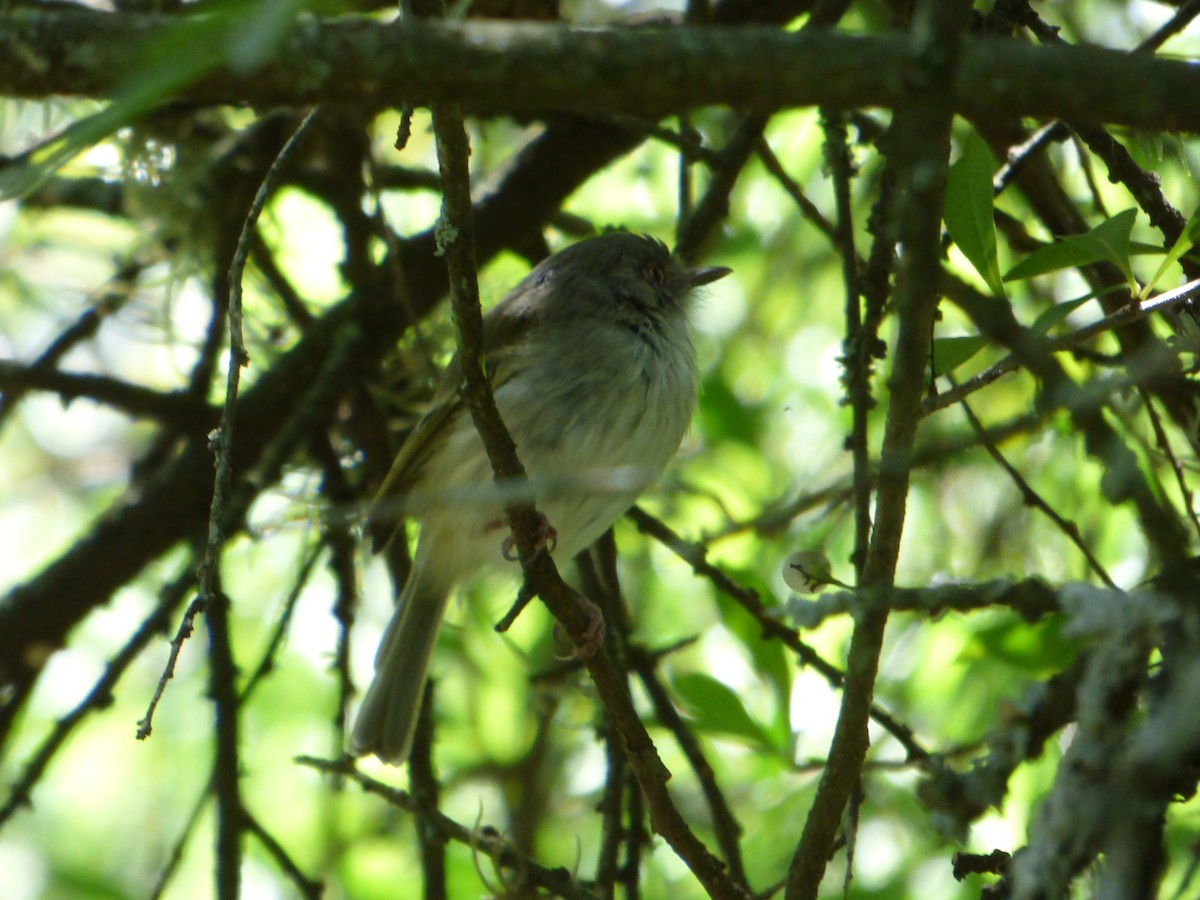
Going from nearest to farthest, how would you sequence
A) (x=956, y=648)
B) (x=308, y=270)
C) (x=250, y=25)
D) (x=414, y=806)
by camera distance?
(x=250, y=25) < (x=414, y=806) < (x=956, y=648) < (x=308, y=270)

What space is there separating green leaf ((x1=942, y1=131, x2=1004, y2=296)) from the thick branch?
42.1 inches

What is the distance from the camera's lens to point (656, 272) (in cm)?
509

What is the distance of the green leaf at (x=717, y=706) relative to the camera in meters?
3.76

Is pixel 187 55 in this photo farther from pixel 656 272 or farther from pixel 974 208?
pixel 656 272

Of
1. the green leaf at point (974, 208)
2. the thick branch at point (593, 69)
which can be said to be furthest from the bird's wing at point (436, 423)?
the thick branch at point (593, 69)

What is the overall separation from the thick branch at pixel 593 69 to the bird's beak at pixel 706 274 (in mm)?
3350

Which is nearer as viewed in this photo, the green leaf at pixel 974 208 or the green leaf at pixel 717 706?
the green leaf at pixel 974 208

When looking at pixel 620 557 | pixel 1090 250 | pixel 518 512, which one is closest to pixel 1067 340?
pixel 1090 250

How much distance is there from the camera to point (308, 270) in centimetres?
575

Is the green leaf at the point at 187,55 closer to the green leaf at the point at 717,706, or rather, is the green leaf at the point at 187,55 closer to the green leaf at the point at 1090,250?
the green leaf at the point at 1090,250

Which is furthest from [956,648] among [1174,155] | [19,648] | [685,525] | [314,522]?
[19,648]

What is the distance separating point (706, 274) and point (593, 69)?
11.3 feet

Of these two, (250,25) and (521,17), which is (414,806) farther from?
(521,17)

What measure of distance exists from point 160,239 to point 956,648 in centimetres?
309
